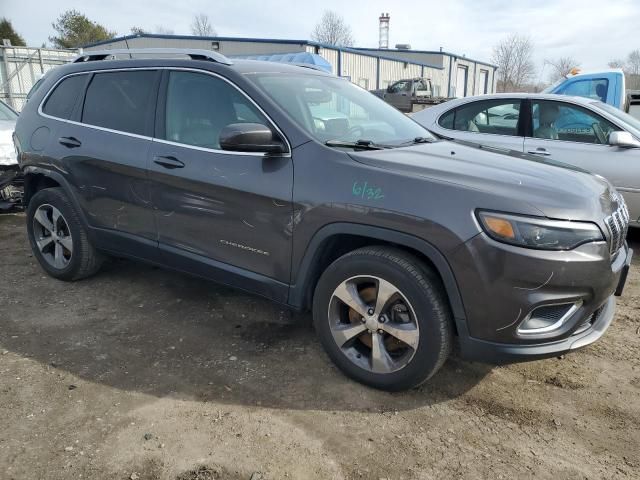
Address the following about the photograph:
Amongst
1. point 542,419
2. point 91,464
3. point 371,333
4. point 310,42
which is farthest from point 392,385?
point 310,42

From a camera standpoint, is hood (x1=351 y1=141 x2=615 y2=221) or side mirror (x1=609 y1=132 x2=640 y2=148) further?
side mirror (x1=609 y1=132 x2=640 y2=148)

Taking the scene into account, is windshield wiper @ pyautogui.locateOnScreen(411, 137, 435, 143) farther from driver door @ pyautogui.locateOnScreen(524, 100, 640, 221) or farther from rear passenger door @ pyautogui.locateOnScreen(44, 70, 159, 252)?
driver door @ pyautogui.locateOnScreen(524, 100, 640, 221)

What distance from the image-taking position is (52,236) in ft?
14.4

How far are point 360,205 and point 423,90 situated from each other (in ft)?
80.7

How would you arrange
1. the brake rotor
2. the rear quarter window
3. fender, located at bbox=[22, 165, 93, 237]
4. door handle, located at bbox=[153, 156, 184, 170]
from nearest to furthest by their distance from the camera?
the brake rotor → door handle, located at bbox=[153, 156, 184, 170] → fender, located at bbox=[22, 165, 93, 237] → the rear quarter window

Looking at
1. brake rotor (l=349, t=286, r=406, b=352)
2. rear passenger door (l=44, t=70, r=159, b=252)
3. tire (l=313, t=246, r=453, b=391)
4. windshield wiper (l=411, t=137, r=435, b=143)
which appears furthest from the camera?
rear passenger door (l=44, t=70, r=159, b=252)

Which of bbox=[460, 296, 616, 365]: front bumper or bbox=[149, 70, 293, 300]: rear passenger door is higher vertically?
bbox=[149, 70, 293, 300]: rear passenger door

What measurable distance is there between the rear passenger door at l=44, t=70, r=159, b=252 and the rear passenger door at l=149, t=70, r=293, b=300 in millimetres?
149

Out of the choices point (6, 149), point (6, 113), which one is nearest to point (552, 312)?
point (6, 149)

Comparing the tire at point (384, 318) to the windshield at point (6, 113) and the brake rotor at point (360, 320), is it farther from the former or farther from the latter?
the windshield at point (6, 113)

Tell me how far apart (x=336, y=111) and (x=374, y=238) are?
1.13m

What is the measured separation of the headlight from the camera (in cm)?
232

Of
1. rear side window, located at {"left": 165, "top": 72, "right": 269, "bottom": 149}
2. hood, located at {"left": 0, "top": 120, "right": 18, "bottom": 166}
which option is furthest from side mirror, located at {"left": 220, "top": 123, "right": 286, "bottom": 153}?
hood, located at {"left": 0, "top": 120, "right": 18, "bottom": 166}

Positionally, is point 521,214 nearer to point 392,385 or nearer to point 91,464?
point 392,385
